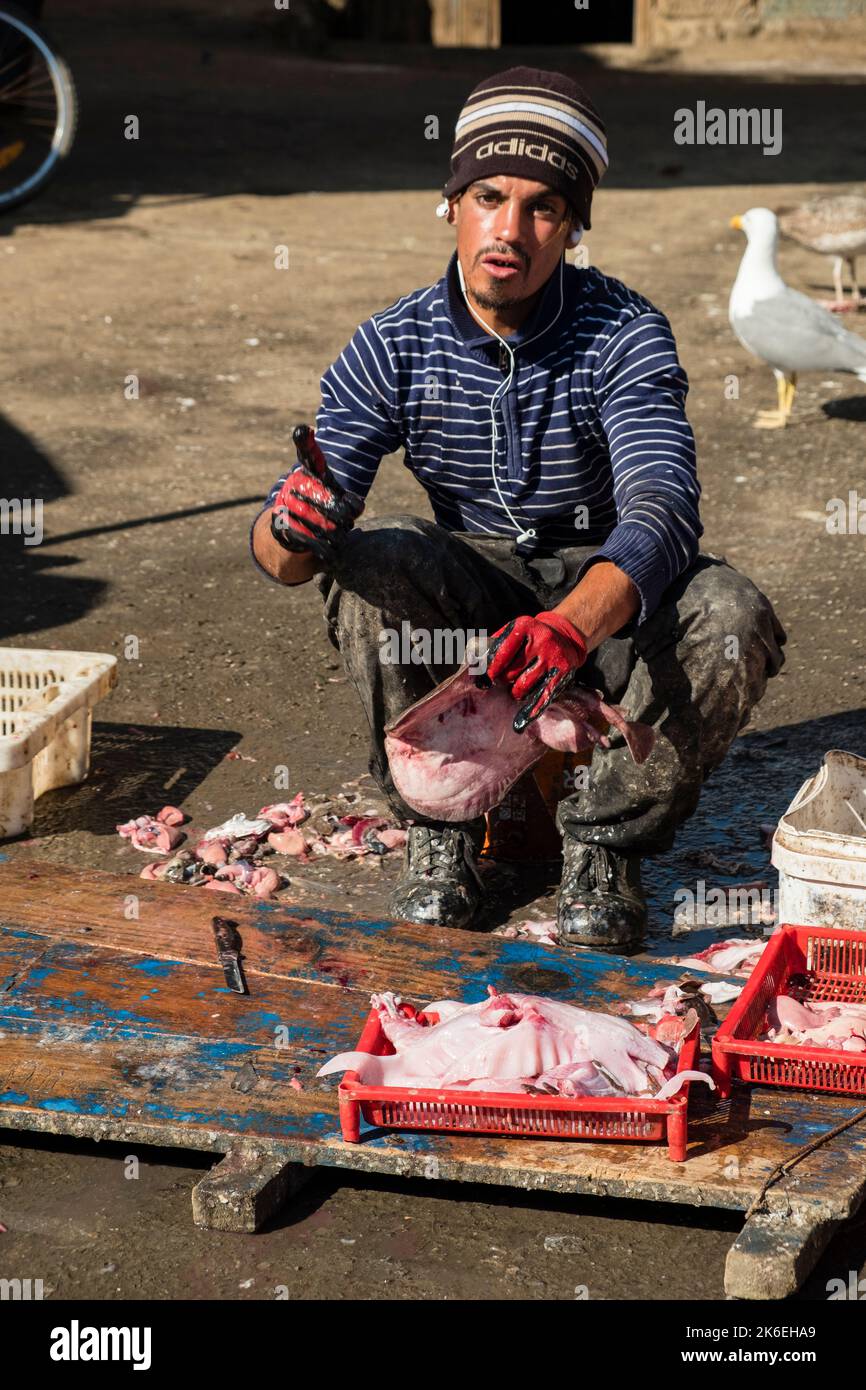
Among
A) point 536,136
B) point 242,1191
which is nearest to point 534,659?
point 242,1191

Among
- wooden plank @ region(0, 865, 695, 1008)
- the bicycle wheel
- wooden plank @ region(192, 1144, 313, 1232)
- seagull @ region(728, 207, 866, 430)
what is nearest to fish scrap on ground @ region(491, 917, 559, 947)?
wooden plank @ region(0, 865, 695, 1008)

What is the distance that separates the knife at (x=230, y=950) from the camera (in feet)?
11.5

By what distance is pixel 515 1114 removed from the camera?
303 cm

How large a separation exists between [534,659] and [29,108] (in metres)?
9.09

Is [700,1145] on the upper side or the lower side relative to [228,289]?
lower

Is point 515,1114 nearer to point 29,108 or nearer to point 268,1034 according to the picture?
point 268,1034

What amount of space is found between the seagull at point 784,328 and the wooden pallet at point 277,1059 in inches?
180

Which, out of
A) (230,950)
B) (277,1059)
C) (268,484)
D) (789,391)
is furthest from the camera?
(789,391)

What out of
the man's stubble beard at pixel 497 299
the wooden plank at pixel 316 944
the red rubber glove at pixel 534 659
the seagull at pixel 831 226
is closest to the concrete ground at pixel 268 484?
the wooden plank at pixel 316 944

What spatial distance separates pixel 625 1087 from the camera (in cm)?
306

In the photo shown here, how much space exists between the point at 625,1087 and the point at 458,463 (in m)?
1.67

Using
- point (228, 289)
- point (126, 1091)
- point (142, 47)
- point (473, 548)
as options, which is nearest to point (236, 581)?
point (473, 548)

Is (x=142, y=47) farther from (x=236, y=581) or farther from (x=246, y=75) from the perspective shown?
(x=236, y=581)

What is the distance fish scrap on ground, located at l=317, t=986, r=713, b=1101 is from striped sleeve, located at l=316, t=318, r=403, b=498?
1.46 m
